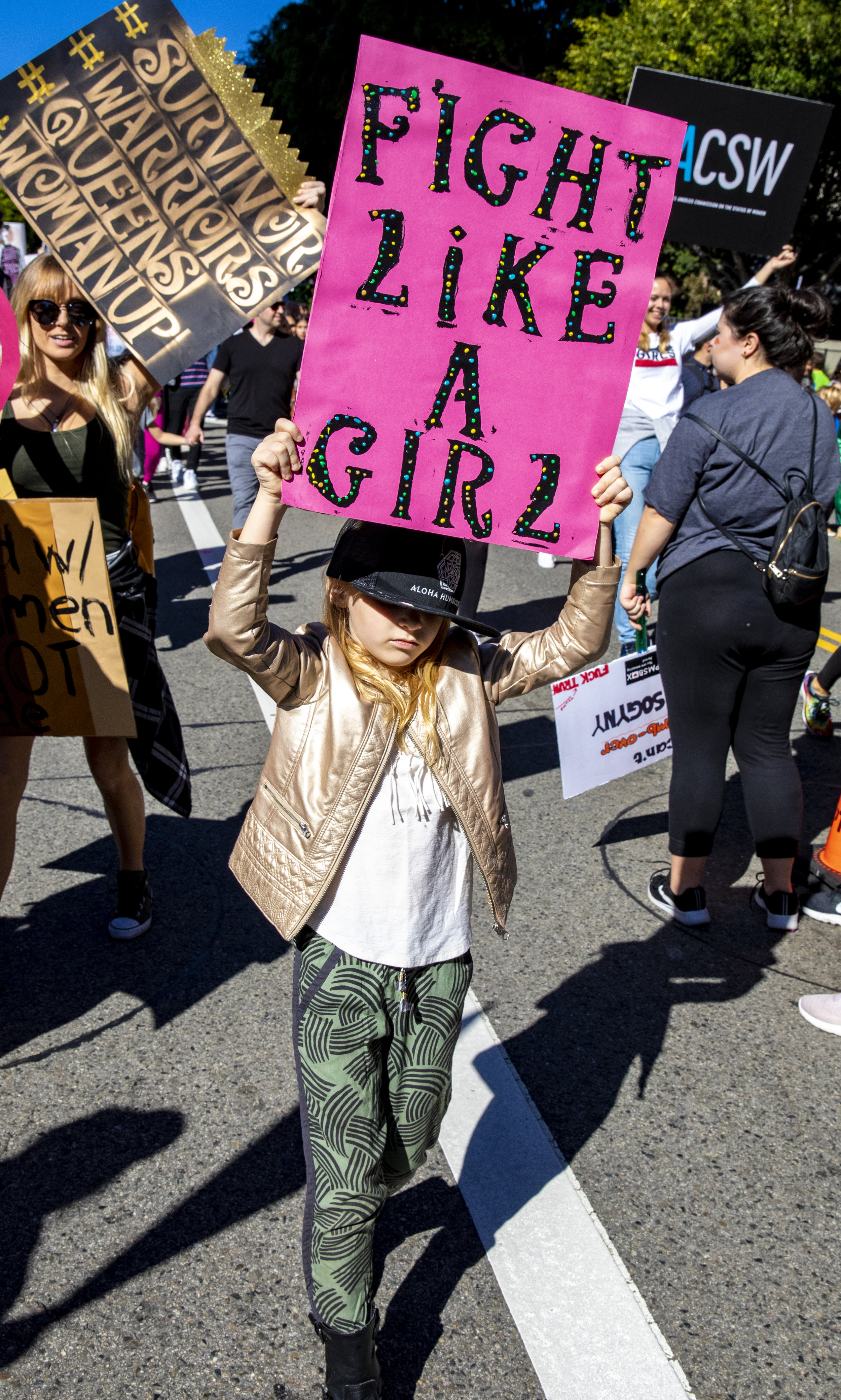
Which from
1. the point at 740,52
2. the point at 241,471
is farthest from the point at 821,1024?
the point at 740,52

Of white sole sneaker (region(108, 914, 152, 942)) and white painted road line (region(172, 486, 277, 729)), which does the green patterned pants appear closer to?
white sole sneaker (region(108, 914, 152, 942))

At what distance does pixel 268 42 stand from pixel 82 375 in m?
39.3

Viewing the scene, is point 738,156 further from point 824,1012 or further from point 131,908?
point 131,908

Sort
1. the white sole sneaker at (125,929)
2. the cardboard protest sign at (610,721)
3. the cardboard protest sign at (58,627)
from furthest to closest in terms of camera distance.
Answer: the cardboard protest sign at (610,721) → the white sole sneaker at (125,929) → the cardboard protest sign at (58,627)

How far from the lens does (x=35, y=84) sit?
2518mm

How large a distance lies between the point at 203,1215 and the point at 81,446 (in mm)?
1935

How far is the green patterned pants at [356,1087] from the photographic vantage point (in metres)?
1.90

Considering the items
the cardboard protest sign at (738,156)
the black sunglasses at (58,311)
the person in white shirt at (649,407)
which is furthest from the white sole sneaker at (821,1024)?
the cardboard protest sign at (738,156)

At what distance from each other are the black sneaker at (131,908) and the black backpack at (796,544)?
2135 millimetres

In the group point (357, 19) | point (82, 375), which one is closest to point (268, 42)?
point (357, 19)

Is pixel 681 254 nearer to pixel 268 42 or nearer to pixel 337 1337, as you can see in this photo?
pixel 268 42


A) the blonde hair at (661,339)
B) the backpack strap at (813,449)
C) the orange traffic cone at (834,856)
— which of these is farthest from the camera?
the blonde hair at (661,339)

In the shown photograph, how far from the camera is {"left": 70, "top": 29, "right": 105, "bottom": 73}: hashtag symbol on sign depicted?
98.1 inches

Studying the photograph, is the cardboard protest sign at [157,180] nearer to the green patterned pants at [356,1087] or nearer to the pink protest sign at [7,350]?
the pink protest sign at [7,350]
